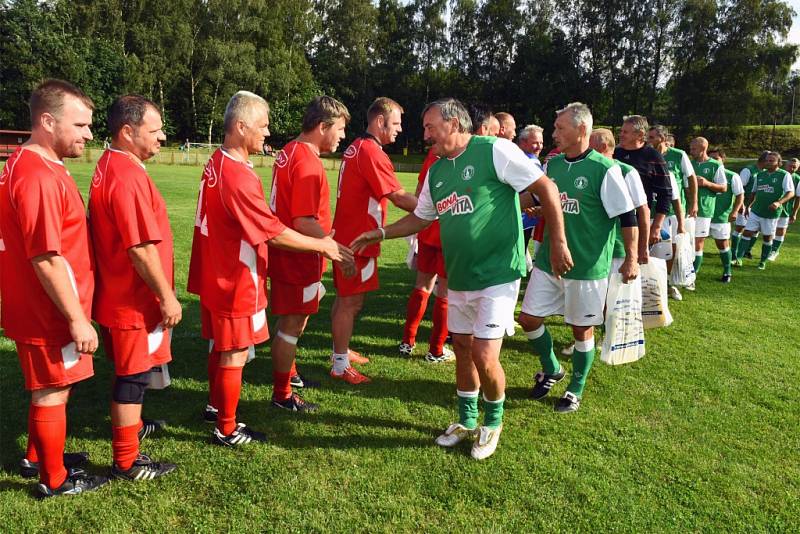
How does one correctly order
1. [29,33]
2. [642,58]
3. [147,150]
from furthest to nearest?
1. [642,58]
2. [29,33]
3. [147,150]

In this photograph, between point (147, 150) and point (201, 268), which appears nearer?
point (147, 150)

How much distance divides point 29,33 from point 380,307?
165 feet

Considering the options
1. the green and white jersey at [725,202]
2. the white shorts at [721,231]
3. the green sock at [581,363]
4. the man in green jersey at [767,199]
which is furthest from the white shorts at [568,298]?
the man in green jersey at [767,199]

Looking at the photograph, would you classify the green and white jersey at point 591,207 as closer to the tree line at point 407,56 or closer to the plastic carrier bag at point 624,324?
Answer: the plastic carrier bag at point 624,324

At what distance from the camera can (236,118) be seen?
3426 mm

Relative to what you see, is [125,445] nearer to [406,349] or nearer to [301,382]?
[301,382]

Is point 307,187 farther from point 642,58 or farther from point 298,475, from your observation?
point 642,58

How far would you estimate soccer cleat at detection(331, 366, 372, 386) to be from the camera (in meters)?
4.89

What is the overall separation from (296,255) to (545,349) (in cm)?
223

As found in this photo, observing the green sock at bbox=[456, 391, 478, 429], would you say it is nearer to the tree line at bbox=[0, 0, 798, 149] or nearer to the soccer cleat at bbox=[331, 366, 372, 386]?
the soccer cleat at bbox=[331, 366, 372, 386]

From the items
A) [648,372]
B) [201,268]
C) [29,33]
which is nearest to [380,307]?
[648,372]

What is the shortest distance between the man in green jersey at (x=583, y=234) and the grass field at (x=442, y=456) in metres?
0.72

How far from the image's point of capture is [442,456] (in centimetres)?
370

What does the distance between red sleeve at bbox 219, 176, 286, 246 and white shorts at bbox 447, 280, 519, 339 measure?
1330mm
